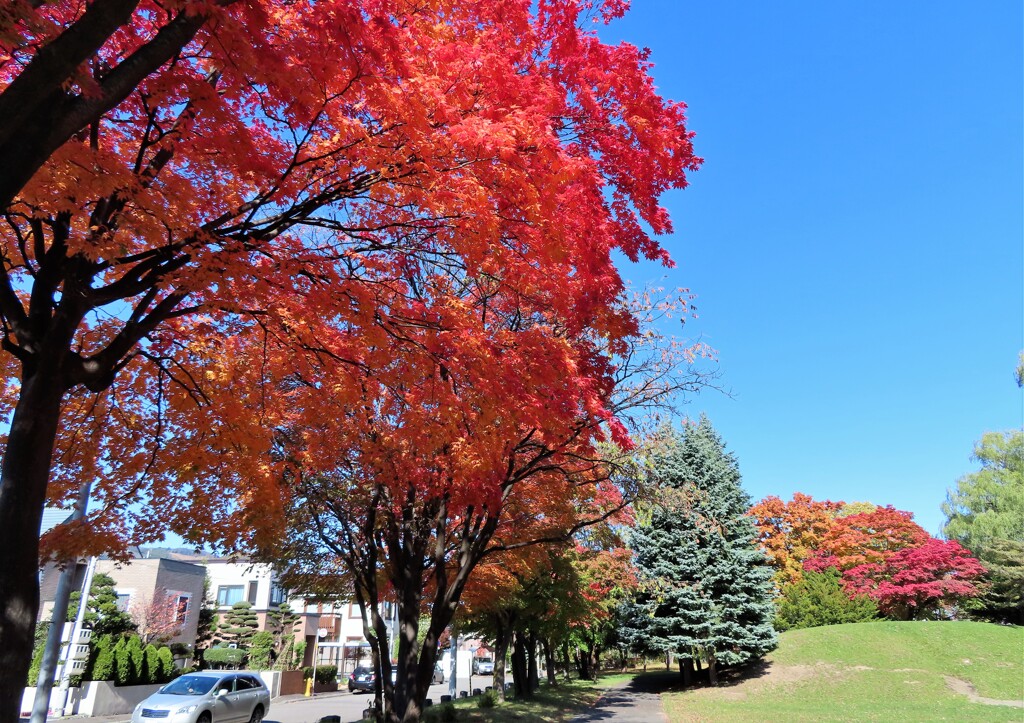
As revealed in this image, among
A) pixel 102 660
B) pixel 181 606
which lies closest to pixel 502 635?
pixel 102 660

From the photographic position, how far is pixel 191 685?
48.7 ft

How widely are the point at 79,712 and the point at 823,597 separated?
34.1 metres

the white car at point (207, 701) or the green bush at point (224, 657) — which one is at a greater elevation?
the white car at point (207, 701)

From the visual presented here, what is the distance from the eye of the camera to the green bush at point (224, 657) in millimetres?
34625

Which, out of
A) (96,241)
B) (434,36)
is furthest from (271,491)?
(434,36)

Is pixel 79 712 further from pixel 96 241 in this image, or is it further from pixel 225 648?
pixel 96 241

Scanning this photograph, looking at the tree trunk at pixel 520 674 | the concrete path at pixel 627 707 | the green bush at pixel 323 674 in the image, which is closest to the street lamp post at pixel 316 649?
the green bush at pixel 323 674

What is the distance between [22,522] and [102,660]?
21.2m

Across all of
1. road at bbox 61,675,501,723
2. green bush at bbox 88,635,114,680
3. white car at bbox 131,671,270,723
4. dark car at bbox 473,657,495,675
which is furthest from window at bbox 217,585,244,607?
white car at bbox 131,671,270,723

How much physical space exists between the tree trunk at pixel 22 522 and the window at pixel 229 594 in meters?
45.9

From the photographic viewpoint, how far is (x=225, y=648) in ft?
119

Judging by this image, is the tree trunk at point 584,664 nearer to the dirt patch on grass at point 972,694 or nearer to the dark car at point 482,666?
the dark car at point 482,666

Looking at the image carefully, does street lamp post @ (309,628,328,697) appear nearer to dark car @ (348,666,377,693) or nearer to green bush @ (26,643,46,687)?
dark car @ (348,666,377,693)

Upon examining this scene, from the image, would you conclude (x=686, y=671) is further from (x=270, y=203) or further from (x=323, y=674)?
(x=270, y=203)
